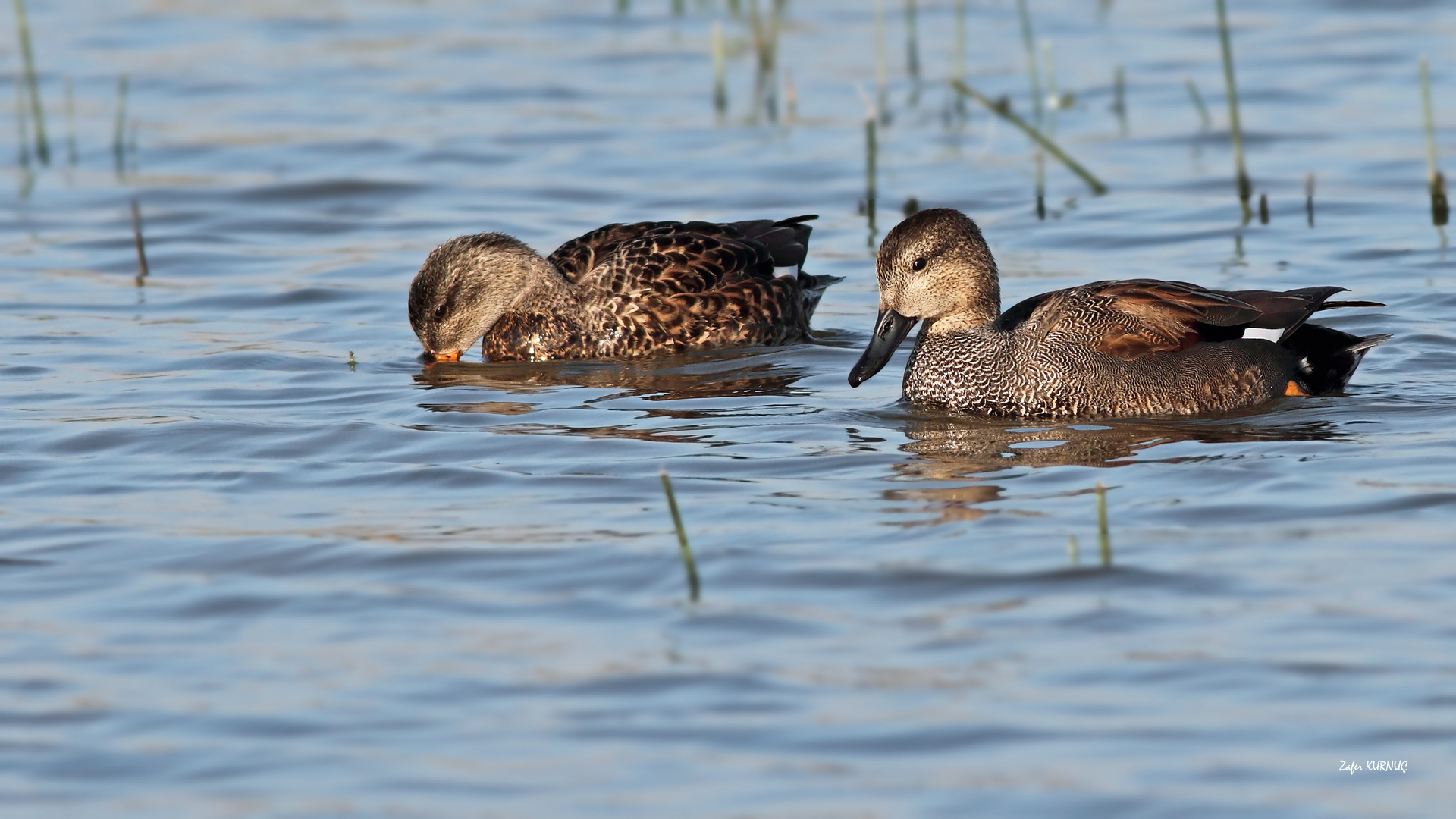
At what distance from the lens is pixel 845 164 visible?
14039mm

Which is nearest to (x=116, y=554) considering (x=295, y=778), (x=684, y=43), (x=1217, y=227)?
(x=295, y=778)

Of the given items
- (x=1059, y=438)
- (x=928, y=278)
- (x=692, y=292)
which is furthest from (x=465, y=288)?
(x=1059, y=438)

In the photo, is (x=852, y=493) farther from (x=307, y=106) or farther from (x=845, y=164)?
(x=307, y=106)

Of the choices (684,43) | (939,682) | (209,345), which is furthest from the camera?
(684,43)

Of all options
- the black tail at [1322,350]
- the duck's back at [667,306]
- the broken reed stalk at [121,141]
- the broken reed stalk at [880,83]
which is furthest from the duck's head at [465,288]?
the broken reed stalk at [121,141]

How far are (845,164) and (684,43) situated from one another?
4.40 metres

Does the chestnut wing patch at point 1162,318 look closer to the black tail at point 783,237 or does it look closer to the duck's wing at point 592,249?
the black tail at point 783,237

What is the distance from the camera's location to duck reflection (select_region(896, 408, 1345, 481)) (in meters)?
7.29

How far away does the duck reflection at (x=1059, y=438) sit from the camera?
23.9 feet

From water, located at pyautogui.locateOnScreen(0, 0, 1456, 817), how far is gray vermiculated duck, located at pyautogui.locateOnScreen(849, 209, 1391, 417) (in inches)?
5.9

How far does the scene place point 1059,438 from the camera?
771cm

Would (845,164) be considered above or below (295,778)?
above

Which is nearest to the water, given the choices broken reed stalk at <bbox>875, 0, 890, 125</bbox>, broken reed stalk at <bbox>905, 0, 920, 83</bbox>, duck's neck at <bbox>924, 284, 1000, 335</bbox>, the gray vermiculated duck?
the gray vermiculated duck

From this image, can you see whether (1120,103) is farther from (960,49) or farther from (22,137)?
(22,137)
